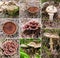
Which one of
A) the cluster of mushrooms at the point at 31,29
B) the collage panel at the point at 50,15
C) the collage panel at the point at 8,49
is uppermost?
the collage panel at the point at 50,15

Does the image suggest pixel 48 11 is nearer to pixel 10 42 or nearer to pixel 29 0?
pixel 29 0

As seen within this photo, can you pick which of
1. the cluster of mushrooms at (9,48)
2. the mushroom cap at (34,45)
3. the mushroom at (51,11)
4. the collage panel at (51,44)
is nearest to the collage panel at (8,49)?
the cluster of mushrooms at (9,48)

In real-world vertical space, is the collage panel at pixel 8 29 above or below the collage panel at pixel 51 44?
above

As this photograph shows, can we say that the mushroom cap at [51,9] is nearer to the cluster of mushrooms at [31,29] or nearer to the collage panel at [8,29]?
the cluster of mushrooms at [31,29]

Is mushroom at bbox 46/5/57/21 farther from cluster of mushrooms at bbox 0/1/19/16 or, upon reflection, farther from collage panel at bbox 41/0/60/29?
cluster of mushrooms at bbox 0/1/19/16

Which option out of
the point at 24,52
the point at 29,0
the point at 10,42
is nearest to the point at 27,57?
the point at 24,52

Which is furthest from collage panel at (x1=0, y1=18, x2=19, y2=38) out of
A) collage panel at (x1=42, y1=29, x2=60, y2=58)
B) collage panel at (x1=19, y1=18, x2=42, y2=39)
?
collage panel at (x1=42, y1=29, x2=60, y2=58)

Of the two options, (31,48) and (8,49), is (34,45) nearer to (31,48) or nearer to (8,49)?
(31,48)
